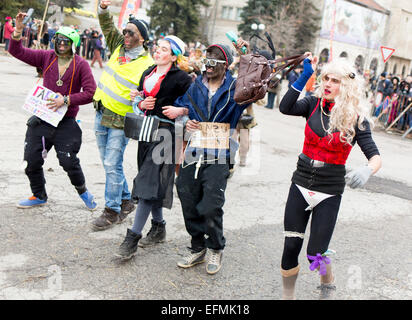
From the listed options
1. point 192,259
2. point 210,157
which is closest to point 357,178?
point 210,157

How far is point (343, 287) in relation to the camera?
395 cm

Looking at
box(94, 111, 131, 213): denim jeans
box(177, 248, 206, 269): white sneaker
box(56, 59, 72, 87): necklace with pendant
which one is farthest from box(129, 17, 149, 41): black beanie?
box(177, 248, 206, 269): white sneaker

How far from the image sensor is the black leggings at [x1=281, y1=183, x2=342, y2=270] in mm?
3238

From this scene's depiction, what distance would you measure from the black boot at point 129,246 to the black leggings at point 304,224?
4.44ft

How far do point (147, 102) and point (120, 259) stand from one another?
54.9 inches

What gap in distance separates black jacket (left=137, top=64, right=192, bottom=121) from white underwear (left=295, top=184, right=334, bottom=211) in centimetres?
148

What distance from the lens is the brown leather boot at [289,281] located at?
3.39m

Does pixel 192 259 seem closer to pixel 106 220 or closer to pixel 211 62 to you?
pixel 106 220

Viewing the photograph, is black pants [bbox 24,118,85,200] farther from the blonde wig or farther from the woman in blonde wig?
the blonde wig

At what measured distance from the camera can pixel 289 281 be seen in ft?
11.2

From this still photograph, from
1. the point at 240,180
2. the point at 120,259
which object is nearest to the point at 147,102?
the point at 120,259

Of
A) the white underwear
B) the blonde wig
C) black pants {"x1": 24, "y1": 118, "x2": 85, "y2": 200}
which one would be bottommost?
black pants {"x1": 24, "y1": 118, "x2": 85, "y2": 200}

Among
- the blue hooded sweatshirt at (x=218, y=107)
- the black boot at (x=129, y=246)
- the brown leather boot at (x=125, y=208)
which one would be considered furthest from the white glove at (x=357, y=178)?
the brown leather boot at (x=125, y=208)
